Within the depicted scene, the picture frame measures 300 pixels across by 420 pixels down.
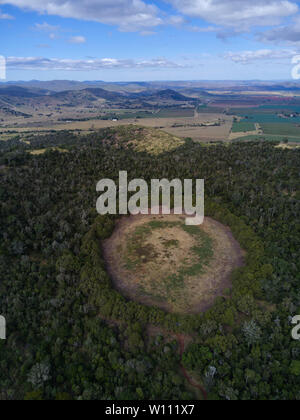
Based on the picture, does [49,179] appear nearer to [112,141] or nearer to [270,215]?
[270,215]

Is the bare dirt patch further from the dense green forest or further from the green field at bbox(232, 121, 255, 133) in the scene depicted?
the green field at bbox(232, 121, 255, 133)

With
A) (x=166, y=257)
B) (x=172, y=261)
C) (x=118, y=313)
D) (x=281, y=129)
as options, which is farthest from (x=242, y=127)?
(x=118, y=313)

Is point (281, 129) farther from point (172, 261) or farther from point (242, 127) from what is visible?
point (172, 261)

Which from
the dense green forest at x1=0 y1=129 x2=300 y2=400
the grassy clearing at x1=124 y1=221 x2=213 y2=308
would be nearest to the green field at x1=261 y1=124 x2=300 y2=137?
the dense green forest at x1=0 y1=129 x2=300 y2=400

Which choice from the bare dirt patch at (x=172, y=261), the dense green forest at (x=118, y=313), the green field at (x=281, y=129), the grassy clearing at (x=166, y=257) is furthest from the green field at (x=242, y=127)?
the grassy clearing at (x=166, y=257)

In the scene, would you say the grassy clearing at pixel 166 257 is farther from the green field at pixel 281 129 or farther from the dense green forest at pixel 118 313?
the green field at pixel 281 129
